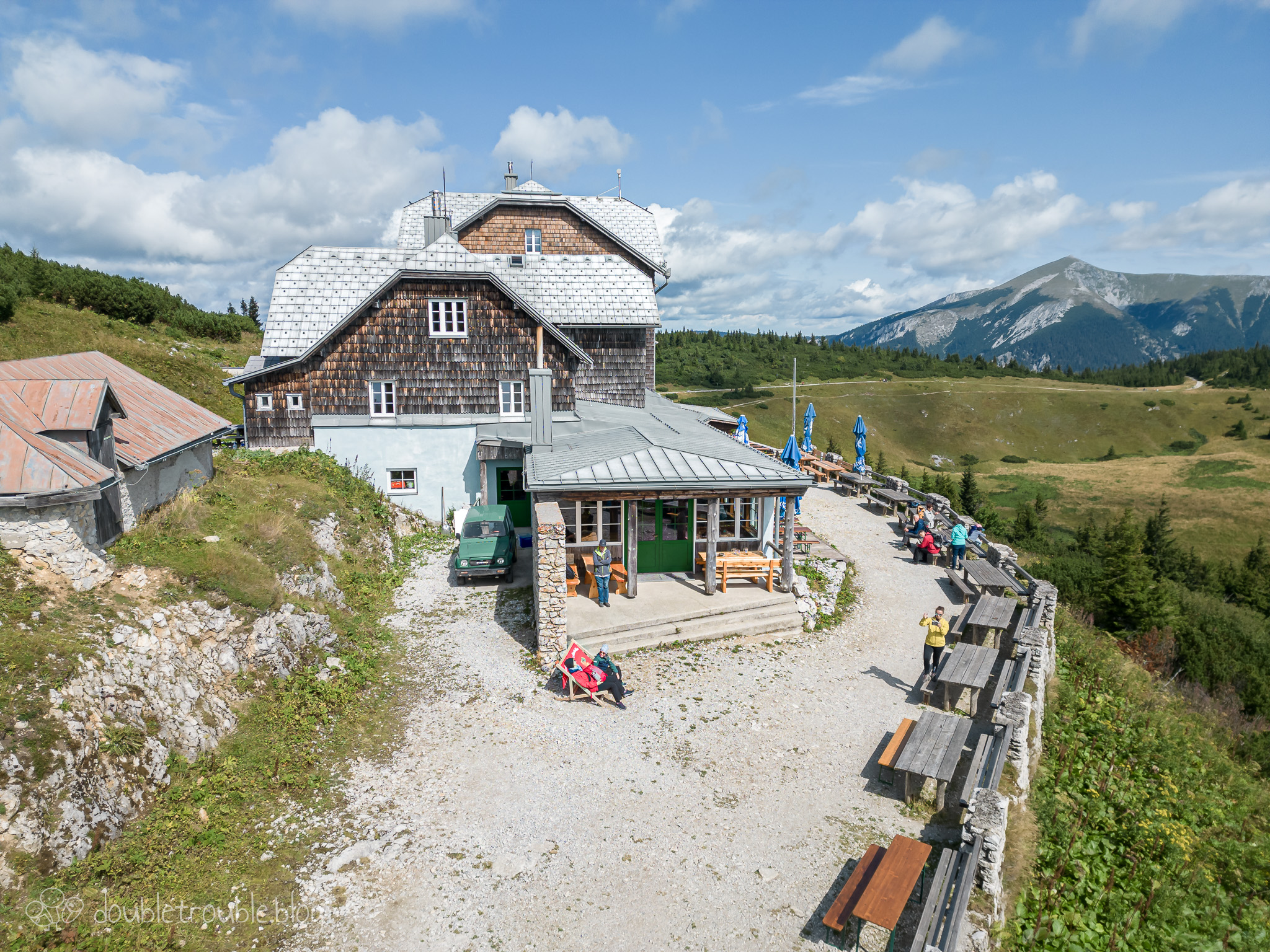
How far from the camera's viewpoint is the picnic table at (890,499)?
2309 centimetres

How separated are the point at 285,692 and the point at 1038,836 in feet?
37.3

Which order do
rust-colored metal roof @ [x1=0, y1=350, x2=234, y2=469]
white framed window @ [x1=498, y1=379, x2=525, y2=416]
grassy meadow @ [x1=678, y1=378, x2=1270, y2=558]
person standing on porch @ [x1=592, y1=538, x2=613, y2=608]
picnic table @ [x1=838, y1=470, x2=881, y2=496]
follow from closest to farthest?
rust-colored metal roof @ [x1=0, y1=350, x2=234, y2=469] < person standing on porch @ [x1=592, y1=538, x2=613, y2=608] < white framed window @ [x1=498, y1=379, x2=525, y2=416] < picnic table @ [x1=838, y1=470, x2=881, y2=496] < grassy meadow @ [x1=678, y1=378, x2=1270, y2=558]

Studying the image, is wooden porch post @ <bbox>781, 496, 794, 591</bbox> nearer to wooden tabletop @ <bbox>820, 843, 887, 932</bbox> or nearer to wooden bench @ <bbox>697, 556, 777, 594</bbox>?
wooden bench @ <bbox>697, 556, 777, 594</bbox>

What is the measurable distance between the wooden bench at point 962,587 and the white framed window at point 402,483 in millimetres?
16238

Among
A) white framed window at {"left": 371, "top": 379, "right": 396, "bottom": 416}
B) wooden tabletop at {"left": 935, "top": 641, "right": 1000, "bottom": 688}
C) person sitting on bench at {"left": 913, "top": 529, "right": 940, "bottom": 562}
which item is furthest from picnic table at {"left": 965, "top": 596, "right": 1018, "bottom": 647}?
white framed window at {"left": 371, "top": 379, "right": 396, "bottom": 416}

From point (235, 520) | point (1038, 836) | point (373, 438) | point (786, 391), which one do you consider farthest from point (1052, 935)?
point (786, 391)

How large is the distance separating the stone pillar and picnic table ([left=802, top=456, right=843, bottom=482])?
18.7 m

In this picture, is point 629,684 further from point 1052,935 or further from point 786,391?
point 786,391

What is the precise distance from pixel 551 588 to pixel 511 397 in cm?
1126

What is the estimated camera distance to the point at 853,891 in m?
6.94


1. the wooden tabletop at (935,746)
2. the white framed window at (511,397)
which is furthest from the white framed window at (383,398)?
the wooden tabletop at (935,746)

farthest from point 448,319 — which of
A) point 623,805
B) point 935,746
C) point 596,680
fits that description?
point 935,746

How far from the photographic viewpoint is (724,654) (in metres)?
13.2

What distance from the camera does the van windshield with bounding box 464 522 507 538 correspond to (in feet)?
57.4
